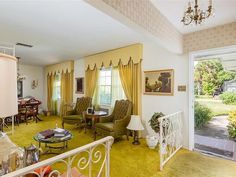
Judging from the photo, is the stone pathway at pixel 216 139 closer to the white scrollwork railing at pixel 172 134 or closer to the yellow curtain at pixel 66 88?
the white scrollwork railing at pixel 172 134

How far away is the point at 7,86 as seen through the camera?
86 centimetres

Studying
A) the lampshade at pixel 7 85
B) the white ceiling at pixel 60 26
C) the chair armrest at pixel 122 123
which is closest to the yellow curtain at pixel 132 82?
the chair armrest at pixel 122 123

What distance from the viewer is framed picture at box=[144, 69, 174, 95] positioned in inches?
141

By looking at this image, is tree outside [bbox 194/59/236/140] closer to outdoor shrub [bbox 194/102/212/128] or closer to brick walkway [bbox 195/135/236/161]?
outdoor shrub [bbox 194/102/212/128]

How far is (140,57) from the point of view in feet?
13.3

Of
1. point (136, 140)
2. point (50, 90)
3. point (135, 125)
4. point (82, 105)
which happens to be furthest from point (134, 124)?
point (50, 90)

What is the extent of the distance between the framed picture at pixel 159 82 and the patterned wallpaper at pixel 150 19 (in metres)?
0.65

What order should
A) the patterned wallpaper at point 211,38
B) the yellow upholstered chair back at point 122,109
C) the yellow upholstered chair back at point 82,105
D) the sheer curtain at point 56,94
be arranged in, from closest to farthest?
the patterned wallpaper at point 211,38
the yellow upholstered chair back at point 122,109
the yellow upholstered chair back at point 82,105
the sheer curtain at point 56,94

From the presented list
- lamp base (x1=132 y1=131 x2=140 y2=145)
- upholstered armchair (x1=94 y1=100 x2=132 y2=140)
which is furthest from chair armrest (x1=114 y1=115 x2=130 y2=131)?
lamp base (x1=132 y1=131 x2=140 y2=145)

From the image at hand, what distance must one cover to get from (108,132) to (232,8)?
3181mm

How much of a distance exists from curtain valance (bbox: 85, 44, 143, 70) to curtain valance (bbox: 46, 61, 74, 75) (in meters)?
1.18

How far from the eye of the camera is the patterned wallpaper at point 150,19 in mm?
1716

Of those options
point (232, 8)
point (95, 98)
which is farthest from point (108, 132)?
point (232, 8)

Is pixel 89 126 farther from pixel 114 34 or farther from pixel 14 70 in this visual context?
pixel 14 70
